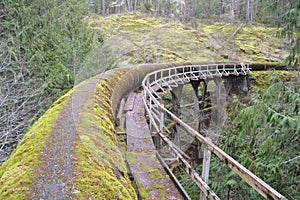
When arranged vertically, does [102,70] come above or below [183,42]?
below

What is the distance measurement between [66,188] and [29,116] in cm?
857

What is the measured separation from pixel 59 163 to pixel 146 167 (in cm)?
201

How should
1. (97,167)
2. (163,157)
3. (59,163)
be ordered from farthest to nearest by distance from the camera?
(163,157) < (97,167) < (59,163)

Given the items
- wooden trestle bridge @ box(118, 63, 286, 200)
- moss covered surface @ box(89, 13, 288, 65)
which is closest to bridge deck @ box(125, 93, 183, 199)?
wooden trestle bridge @ box(118, 63, 286, 200)

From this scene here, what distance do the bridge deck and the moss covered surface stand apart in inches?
240

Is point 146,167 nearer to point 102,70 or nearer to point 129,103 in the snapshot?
point 129,103

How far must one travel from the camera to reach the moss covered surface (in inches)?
556

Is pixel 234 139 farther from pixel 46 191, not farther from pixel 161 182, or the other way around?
pixel 46 191

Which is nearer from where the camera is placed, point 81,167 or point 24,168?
point 24,168

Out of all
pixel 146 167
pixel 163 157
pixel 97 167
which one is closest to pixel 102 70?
pixel 163 157

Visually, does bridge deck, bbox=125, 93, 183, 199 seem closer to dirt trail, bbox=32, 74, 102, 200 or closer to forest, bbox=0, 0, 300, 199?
dirt trail, bbox=32, 74, 102, 200

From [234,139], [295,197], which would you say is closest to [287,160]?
[295,197]

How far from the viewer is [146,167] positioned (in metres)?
3.66

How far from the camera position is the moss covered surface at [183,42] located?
14125 mm
